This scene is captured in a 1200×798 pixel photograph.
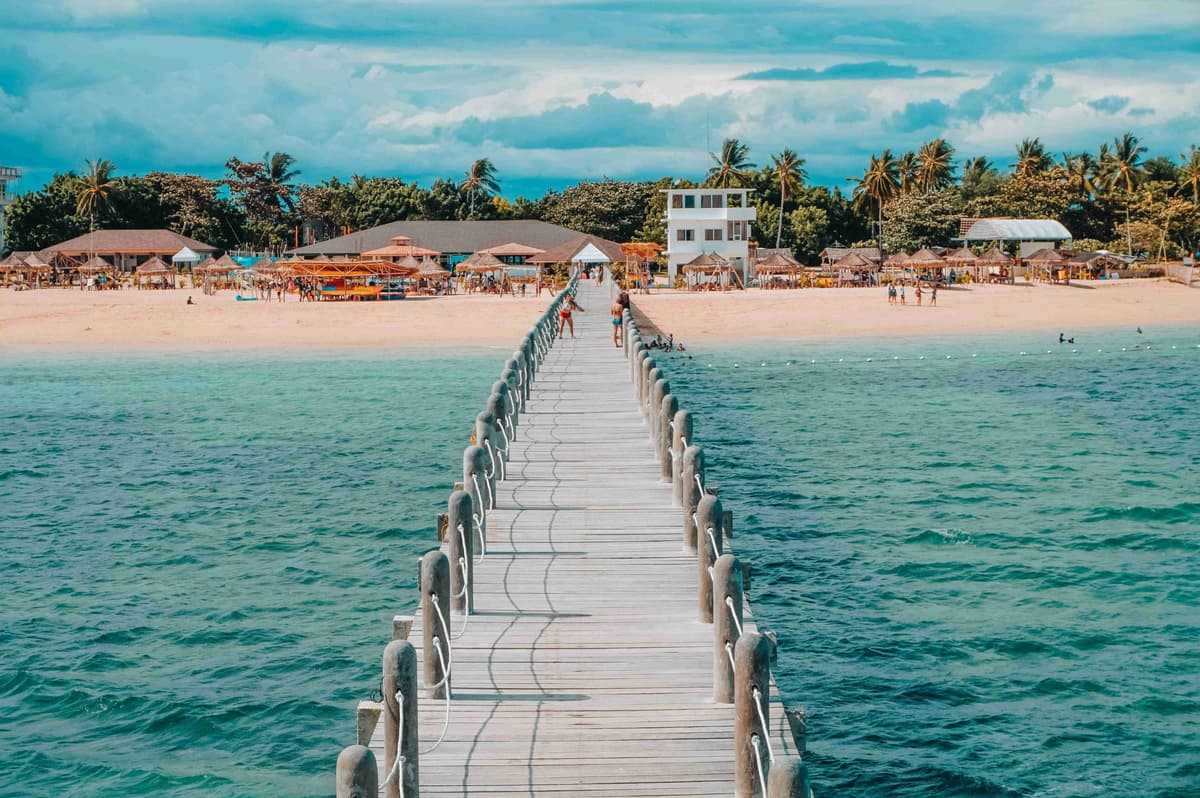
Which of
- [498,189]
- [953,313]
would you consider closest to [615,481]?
[953,313]

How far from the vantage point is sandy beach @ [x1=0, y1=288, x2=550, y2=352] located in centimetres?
5012

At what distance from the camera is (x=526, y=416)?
19.9 metres

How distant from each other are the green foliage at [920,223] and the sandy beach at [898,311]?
1501cm

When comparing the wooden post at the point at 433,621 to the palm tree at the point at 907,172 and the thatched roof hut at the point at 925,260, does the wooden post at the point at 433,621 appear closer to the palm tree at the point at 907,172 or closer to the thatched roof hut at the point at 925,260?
the thatched roof hut at the point at 925,260

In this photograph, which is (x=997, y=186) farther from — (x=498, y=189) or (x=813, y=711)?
(x=813, y=711)

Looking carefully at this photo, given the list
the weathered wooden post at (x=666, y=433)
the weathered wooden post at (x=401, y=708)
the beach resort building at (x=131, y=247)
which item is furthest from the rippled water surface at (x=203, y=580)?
the beach resort building at (x=131, y=247)

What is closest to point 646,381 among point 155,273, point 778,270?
point 778,270

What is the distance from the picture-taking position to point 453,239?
9294cm

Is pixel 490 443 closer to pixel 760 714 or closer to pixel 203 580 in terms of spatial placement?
pixel 203 580

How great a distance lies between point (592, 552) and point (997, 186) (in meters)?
100

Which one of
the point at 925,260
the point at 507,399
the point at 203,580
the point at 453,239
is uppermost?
the point at 453,239

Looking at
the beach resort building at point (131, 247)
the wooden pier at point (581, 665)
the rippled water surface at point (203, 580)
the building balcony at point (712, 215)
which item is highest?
the building balcony at point (712, 215)

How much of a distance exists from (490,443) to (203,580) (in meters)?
4.50

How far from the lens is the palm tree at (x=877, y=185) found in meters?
96.4
